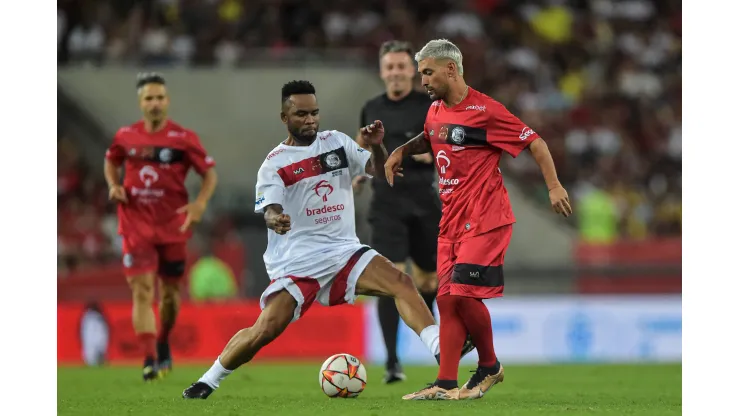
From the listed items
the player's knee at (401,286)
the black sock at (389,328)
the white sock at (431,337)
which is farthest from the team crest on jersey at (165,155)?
the white sock at (431,337)

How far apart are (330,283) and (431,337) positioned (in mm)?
756

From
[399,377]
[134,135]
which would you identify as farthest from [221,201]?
[399,377]

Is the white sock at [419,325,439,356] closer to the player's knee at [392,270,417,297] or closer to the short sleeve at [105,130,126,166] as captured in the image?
the player's knee at [392,270,417,297]

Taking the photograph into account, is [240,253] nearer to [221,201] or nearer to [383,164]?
[221,201]

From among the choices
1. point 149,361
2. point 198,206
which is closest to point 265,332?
point 198,206

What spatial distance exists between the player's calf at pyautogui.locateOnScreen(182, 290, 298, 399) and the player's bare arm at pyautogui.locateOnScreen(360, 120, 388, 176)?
3.42 feet

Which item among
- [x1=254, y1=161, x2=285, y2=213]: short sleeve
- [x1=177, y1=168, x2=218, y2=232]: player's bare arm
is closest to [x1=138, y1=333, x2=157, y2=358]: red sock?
[x1=177, y1=168, x2=218, y2=232]: player's bare arm

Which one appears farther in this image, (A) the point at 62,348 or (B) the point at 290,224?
(A) the point at 62,348

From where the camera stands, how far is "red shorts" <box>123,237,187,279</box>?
1030cm

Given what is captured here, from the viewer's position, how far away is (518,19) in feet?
74.3

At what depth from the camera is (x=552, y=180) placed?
7059mm

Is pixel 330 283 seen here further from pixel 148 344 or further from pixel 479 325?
pixel 148 344

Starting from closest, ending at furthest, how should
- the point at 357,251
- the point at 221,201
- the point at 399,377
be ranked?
the point at 357,251 → the point at 399,377 → the point at 221,201

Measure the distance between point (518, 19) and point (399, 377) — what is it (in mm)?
14059
